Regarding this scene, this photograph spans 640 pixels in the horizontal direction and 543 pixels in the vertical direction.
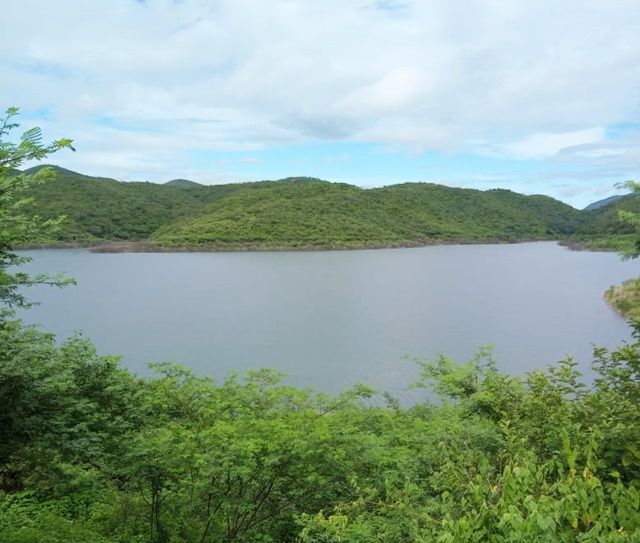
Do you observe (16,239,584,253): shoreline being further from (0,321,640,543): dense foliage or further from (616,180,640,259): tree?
(616,180,640,259): tree

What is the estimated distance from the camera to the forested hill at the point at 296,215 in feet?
272

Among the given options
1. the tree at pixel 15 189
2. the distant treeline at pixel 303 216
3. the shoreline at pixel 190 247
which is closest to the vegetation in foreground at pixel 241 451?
the tree at pixel 15 189

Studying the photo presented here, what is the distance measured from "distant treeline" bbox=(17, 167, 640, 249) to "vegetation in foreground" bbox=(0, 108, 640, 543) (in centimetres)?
6841

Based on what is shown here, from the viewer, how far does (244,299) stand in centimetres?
3822

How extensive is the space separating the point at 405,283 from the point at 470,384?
3577 centimetres

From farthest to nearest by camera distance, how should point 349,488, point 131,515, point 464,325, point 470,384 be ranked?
point 464,325
point 470,384
point 131,515
point 349,488

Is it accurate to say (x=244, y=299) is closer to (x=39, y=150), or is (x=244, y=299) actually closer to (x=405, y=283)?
(x=405, y=283)

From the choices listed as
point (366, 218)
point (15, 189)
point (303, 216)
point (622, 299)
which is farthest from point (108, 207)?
point (15, 189)

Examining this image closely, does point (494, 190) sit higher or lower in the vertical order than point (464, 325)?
higher

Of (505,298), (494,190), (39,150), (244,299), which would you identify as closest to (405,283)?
(505,298)

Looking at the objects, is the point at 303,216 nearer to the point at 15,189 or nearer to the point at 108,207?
the point at 108,207

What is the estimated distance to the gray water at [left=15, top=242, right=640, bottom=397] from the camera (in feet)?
74.2

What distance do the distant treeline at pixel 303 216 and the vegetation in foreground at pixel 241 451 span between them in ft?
224

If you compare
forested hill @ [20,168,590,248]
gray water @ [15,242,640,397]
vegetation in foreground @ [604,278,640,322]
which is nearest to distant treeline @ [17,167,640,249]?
forested hill @ [20,168,590,248]
